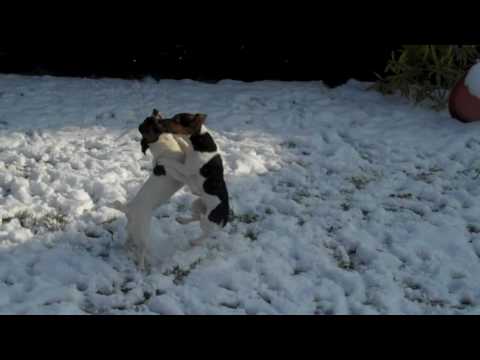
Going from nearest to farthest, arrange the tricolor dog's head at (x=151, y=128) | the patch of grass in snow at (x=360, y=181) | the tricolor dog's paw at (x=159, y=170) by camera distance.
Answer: the tricolor dog's head at (x=151, y=128) < the tricolor dog's paw at (x=159, y=170) < the patch of grass in snow at (x=360, y=181)

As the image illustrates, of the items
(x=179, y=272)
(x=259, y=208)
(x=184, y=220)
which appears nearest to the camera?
(x=179, y=272)

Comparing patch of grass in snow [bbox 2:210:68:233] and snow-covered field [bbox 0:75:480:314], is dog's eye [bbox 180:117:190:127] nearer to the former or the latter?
snow-covered field [bbox 0:75:480:314]

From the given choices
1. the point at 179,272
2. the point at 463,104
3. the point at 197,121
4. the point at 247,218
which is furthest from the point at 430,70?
the point at 179,272

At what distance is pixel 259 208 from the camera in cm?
364

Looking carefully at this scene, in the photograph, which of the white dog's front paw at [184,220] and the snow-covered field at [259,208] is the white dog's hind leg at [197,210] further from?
the snow-covered field at [259,208]

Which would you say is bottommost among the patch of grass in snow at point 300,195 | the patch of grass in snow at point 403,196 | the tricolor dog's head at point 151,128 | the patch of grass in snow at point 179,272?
the patch of grass in snow at point 179,272

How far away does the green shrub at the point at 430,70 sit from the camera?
514 cm

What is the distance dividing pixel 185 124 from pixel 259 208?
1049 mm

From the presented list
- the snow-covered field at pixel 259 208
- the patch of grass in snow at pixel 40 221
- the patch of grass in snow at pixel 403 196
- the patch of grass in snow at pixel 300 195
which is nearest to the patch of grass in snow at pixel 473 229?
the snow-covered field at pixel 259 208

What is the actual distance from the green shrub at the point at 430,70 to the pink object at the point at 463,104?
10.2 inches

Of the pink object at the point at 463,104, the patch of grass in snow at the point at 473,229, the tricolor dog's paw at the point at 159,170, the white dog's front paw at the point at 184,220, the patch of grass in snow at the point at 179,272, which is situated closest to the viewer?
the tricolor dog's paw at the point at 159,170

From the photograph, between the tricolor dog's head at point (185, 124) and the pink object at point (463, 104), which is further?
the pink object at point (463, 104)

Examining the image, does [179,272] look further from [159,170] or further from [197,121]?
[197,121]

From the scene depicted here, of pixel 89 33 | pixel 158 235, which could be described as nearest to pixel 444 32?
pixel 158 235
